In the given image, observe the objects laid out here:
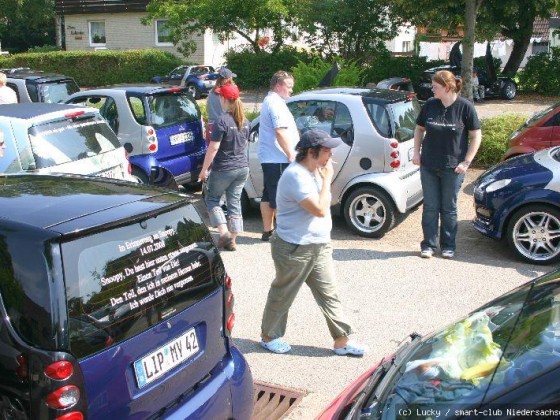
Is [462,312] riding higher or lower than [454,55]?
lower

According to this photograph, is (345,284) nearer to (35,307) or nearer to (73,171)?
(73,171)

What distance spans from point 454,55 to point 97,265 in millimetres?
21940

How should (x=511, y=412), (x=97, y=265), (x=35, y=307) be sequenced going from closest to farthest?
1. (x=511, y=412)
2. (x=35, y=307)
3. (x=97, y=265)

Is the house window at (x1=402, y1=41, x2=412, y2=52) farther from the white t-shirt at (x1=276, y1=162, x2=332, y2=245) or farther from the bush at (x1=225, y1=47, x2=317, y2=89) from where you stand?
the white t-shirt at (x1=276, y1=162, x2=332, y2=245)

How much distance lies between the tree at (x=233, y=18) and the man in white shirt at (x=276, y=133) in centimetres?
2030

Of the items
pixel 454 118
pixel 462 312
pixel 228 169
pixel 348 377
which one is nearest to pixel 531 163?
pixel 454 118

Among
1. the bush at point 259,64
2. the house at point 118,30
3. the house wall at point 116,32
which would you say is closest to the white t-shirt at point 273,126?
the bush at point 259,64

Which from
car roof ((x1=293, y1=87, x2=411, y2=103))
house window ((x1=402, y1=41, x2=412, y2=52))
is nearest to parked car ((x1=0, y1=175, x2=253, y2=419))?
car roof ((x1=293, y1=87, x2=411, y2=103))

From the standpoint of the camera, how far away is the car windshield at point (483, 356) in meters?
2.62

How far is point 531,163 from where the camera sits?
7645mm

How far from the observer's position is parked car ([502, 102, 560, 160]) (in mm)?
9586

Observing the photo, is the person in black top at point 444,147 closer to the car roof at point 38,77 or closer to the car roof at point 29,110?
the car roof at point 29,110

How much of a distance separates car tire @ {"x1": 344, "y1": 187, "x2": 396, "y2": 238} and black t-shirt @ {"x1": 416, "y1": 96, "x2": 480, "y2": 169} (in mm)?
1010

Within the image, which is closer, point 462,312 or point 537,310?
point 537,310
